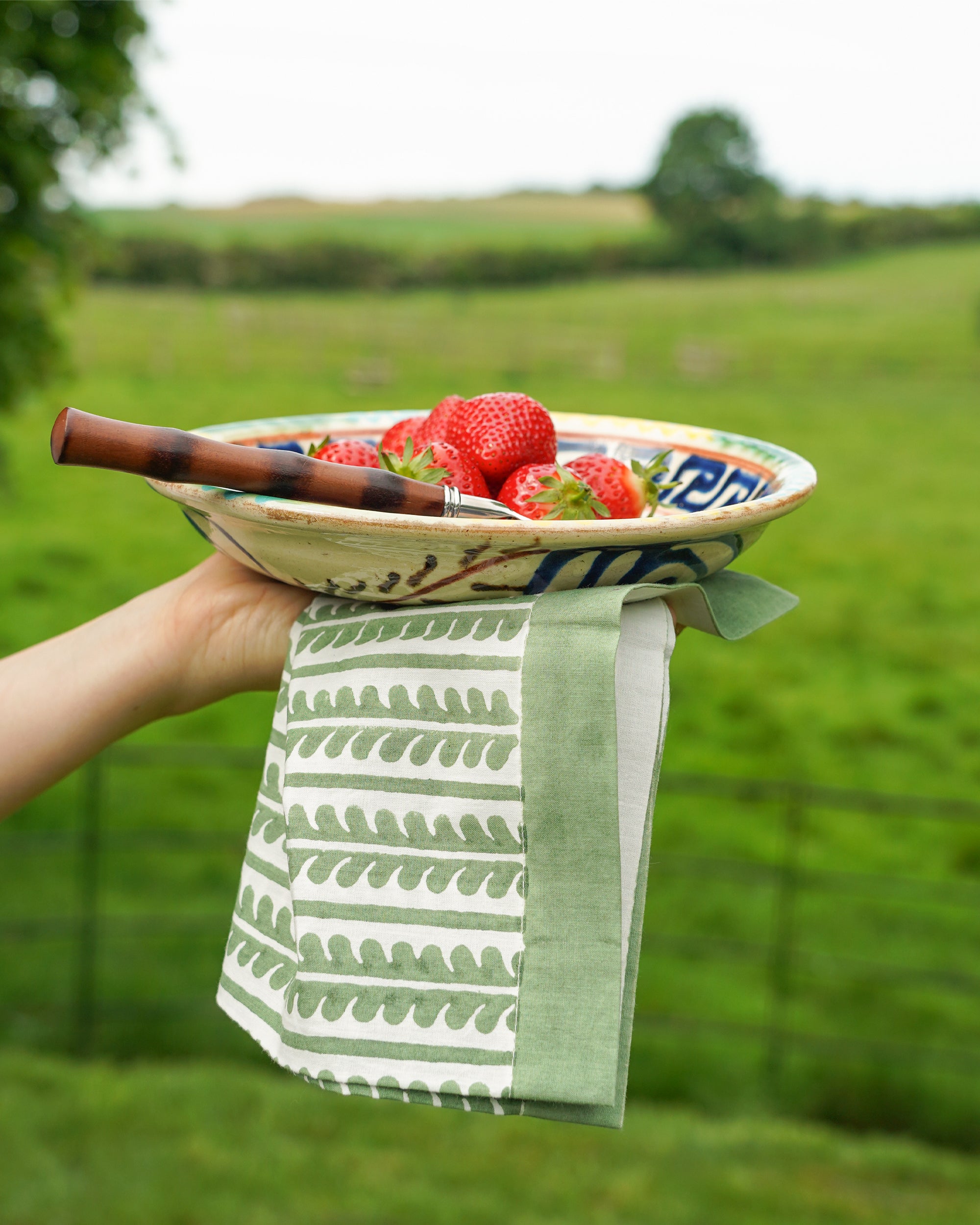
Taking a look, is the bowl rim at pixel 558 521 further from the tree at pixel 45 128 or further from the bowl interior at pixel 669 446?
the tree at pixel 45 128

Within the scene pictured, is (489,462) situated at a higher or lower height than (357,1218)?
higher

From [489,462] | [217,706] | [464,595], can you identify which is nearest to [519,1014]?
[464,595]

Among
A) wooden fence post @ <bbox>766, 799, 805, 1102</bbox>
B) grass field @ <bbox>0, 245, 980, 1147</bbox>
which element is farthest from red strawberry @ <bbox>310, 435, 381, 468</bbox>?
wooden fence post @ <bbox>766, 799, 805, 1102</bbox>

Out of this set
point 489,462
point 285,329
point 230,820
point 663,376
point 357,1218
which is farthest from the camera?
point 285,329

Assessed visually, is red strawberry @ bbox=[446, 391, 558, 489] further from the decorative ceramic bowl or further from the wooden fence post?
the wooden fence post

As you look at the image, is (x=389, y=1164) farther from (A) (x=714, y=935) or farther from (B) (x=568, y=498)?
(B) (x=568, y=498)

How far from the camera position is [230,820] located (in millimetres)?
5926

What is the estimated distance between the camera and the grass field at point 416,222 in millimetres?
16484

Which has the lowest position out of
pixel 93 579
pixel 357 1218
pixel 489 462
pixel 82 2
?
pixel 357 1218

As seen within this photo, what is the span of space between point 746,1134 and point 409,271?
14.5 meters

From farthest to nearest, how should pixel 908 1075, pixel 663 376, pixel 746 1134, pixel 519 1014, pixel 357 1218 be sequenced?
pixel 663 376, pixel 908 1075, pixel 746 1134, pixel 357 1218, pixel 519 1014

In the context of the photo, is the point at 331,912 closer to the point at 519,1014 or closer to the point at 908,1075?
the point at 519,1014

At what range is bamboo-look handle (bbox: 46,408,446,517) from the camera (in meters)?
0.75

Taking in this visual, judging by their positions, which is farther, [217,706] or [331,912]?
[217,706]
